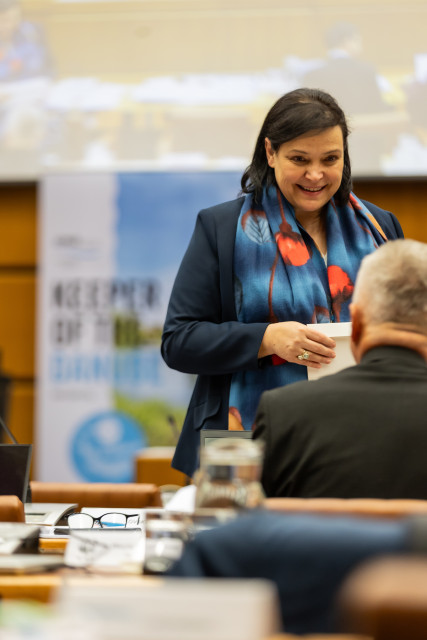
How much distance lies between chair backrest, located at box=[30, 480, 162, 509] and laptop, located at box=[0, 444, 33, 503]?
2.31ft

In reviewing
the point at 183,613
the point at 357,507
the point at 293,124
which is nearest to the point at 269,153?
the point at 293,124

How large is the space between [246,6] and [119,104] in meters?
1.02

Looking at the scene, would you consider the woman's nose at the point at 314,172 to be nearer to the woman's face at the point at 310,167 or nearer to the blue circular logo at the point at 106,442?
the woman's face at the point at 310,167

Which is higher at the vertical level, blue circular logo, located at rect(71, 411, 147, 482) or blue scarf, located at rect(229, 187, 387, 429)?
blue scarf, located at rect(229, 187, 387, 429)

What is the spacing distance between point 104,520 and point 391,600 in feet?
3.86

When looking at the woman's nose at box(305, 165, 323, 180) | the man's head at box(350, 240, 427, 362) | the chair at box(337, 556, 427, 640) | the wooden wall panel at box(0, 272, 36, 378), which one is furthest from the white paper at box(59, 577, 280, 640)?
the wooden wall panel at box(0, 272, 36, 378)

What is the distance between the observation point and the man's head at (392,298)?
4.70 ft

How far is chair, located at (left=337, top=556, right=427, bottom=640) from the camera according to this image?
27.0 inches

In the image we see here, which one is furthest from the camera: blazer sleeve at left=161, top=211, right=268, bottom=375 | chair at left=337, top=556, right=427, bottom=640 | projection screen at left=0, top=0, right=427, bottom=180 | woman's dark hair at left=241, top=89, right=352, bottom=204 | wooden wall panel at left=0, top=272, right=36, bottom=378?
wooden wall panel at left=0, top=272, right=36, bottom=378

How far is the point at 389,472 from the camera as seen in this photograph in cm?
128

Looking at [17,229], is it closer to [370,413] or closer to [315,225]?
[315,225]

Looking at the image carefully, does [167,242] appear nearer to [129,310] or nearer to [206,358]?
[129,310]

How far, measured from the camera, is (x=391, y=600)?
684mm

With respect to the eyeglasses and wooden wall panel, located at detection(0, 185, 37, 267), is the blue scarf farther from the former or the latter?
wooden wall panel, located at detection(0, 185, 37, 267)
